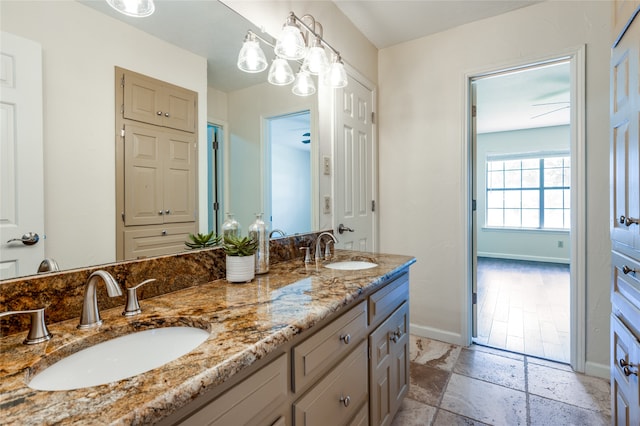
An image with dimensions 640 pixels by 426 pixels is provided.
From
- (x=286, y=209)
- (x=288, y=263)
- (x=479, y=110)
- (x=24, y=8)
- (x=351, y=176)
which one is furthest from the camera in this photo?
(x=479, y=110)

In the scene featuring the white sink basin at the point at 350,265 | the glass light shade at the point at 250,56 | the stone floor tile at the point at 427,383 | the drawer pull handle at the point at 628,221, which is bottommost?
the stone floor tile at the point at 427,383

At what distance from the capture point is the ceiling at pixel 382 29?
1.15 m

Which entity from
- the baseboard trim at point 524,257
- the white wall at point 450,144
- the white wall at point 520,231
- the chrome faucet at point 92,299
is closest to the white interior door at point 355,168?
the white wall at point 450,144

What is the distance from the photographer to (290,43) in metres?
1.55

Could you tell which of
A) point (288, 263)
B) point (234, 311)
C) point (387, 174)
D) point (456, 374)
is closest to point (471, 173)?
point (387, 174)

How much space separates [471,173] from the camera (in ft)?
8.08

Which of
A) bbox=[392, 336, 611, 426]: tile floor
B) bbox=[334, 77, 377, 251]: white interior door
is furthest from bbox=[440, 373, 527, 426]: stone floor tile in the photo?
bbox=[334, 77, 377, 251]: white interior door

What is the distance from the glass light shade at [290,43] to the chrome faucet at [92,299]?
1.30 meters

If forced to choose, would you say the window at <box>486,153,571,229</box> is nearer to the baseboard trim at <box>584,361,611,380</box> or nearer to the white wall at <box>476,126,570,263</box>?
the white wall at <box>476,126,570,263</box>

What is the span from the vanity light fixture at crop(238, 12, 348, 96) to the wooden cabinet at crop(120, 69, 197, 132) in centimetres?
39

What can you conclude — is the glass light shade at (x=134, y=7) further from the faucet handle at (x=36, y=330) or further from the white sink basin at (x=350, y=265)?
the white sink basin at (x=350, y=265)

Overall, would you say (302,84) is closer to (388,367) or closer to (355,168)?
(355,168)

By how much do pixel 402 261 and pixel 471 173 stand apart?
126 cm

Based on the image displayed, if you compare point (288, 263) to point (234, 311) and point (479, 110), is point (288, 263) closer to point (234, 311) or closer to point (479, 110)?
point (234, 311)
